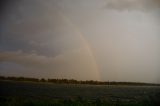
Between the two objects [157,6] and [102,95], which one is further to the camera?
[157,6]

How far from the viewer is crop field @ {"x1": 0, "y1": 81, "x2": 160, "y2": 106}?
4262 millimetres

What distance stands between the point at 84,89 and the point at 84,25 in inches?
36.5

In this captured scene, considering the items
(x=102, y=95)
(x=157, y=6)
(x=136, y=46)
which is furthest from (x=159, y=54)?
(x=102, y=95)

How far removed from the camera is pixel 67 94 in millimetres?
4281

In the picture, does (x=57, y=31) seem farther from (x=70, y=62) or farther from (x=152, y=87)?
(x=152, y=87)

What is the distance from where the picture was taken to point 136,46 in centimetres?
455

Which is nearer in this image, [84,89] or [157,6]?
[84,89]

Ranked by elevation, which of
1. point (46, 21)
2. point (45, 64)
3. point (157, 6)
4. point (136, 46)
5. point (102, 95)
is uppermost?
point (157, 6)

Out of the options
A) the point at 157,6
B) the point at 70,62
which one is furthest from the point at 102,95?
the point at 157,6

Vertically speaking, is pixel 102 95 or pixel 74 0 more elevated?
pixel 74 0

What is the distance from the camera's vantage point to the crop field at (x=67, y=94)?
426 cm

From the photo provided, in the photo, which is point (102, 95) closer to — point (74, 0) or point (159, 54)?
point (159, 54)

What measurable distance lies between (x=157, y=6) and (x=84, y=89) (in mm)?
1679

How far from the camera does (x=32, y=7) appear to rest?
4.43m
